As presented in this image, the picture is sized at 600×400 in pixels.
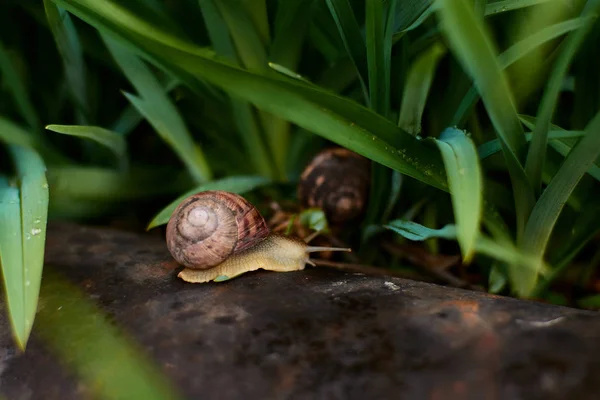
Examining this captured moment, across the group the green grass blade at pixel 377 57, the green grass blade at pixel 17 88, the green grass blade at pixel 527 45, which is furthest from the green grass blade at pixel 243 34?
the green grass blade at pixel 17 88

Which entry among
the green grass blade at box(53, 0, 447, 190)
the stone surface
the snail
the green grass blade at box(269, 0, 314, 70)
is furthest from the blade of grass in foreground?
the green grass blade at box(269, 0, 314, 70)

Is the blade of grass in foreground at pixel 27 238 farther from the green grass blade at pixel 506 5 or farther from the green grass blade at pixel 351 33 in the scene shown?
the green grass blade at pixel 506 5

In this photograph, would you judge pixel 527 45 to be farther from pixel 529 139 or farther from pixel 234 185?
pixel 234 185

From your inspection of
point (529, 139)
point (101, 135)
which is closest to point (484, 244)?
point (529, 139)

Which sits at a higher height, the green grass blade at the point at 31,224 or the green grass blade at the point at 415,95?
the green grass blade at the point at 415,95

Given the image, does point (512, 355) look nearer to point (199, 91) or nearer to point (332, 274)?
point (332, 274)

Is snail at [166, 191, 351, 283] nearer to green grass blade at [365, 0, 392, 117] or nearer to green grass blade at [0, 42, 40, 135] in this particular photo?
green grass blade at [365, 0, 392, 117]
